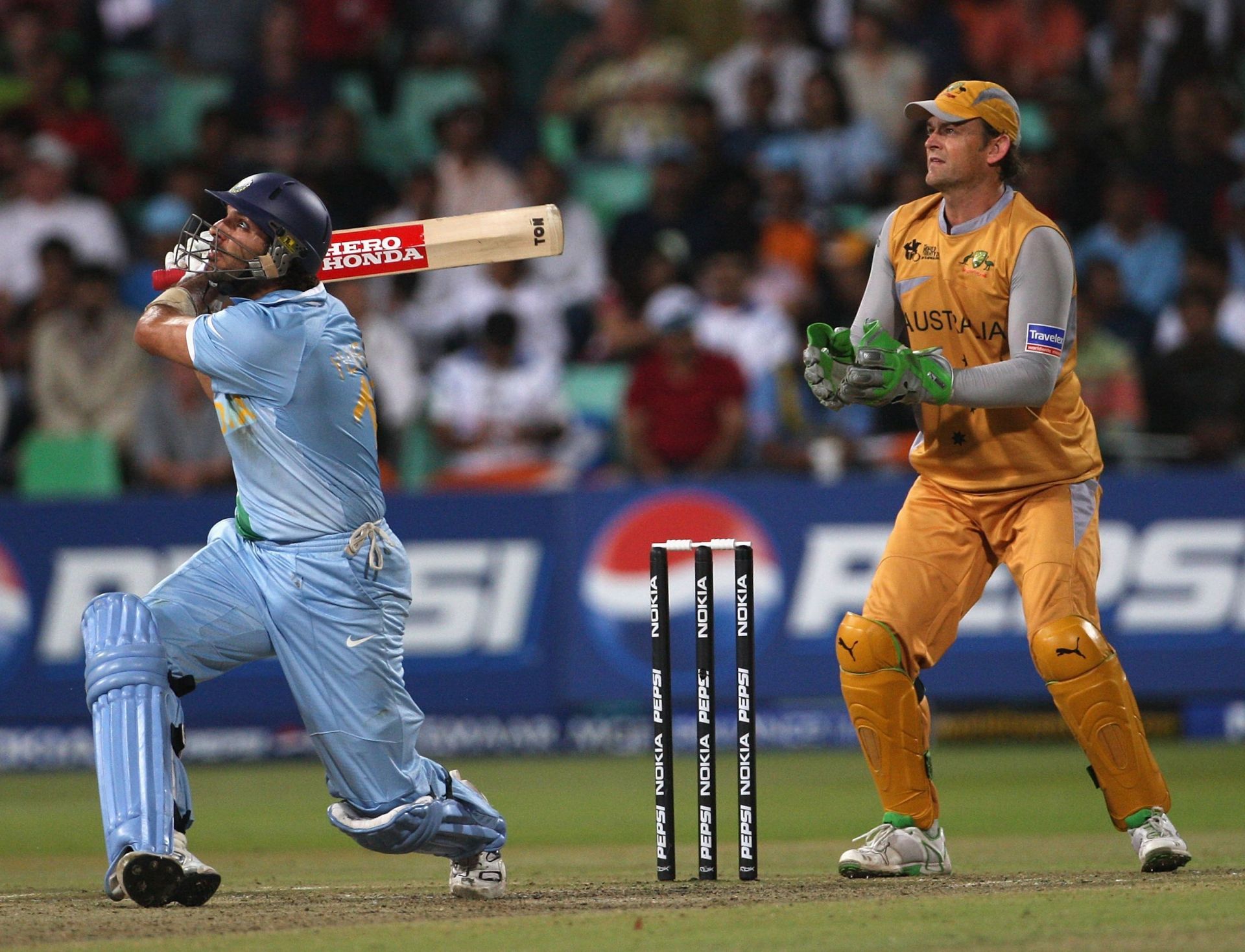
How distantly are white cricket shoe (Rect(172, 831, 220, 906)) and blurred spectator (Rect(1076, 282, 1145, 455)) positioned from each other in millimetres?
7563

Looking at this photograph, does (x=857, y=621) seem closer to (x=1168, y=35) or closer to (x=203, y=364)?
(x=203, y=364)

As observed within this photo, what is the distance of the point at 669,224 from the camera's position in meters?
13.5

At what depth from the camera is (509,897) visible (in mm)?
5625

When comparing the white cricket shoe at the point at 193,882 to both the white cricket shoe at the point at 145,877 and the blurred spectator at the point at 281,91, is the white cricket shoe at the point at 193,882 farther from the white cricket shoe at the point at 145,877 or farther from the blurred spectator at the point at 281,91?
the blurred spectator at the point at 281,91

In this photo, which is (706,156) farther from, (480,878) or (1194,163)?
(480,878)

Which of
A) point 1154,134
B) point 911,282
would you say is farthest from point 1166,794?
point 1154,134

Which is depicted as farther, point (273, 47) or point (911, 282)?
point (273, 47)

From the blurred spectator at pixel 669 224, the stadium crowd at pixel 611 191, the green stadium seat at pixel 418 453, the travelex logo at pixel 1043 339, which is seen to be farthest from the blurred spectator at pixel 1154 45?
the travelex logo at pixel 1043 339

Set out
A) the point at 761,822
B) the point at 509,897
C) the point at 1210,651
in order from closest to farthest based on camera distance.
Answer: the point at 509,897 → the point at 761,822 → the point at 1210,651

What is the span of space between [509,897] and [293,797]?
4.12 metres

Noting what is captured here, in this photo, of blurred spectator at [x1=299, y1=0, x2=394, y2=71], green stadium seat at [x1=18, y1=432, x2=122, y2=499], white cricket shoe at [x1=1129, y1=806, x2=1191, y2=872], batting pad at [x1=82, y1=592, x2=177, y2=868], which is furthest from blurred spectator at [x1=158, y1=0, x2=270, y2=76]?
white cricket shoe at [x1=1129, y1=806, x2=1191, y2=872]

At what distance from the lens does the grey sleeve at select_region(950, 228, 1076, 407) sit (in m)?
5.71

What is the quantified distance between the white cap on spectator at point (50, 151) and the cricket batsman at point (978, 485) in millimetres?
8990

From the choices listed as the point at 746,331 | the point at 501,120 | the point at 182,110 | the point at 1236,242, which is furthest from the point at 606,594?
the point at 182,110
